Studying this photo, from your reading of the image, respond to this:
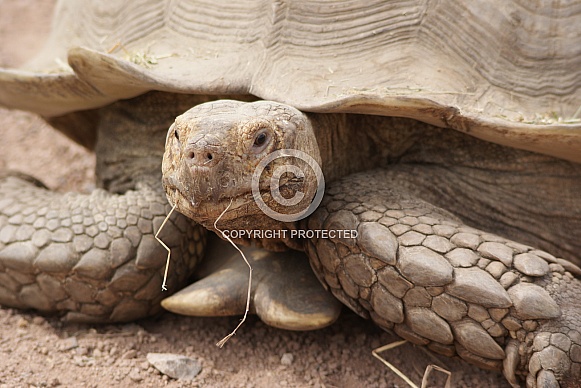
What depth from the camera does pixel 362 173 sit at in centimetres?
286

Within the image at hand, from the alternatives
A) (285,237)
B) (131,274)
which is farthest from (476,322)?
(131,274)

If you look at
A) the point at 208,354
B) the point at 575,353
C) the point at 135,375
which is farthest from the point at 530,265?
the point at 135,375

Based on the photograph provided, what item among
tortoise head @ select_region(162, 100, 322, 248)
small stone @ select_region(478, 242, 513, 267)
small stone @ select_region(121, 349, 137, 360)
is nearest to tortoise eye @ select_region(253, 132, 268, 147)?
tortoise head @ select_region(162, 100, 322, 248)

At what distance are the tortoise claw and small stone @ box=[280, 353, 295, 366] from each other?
0.48 feet

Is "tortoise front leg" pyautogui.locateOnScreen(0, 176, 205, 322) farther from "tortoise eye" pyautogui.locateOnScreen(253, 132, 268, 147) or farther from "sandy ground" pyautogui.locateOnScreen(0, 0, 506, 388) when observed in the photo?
"tortoise eye" pyautogui.locateOnScreen(253, 132, 268, 147)

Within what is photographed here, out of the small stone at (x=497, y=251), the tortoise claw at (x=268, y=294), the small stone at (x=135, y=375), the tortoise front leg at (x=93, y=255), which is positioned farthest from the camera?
the tortoise front leg at (x=93, y=255)

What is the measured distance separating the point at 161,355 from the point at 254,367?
378 millimetres

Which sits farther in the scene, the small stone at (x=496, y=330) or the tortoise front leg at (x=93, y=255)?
the tortoise front leg at (x=93, y=255)

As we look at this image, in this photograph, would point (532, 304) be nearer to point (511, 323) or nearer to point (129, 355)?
point (511, 323)

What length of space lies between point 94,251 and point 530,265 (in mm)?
1715

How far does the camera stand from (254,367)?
270 cm

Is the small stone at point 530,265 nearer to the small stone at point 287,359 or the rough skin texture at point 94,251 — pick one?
the small stone at point 287,359

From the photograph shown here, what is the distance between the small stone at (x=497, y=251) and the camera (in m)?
2.34

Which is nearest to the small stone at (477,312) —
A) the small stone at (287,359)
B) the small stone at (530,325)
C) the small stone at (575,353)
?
the small stone at (530,325)
